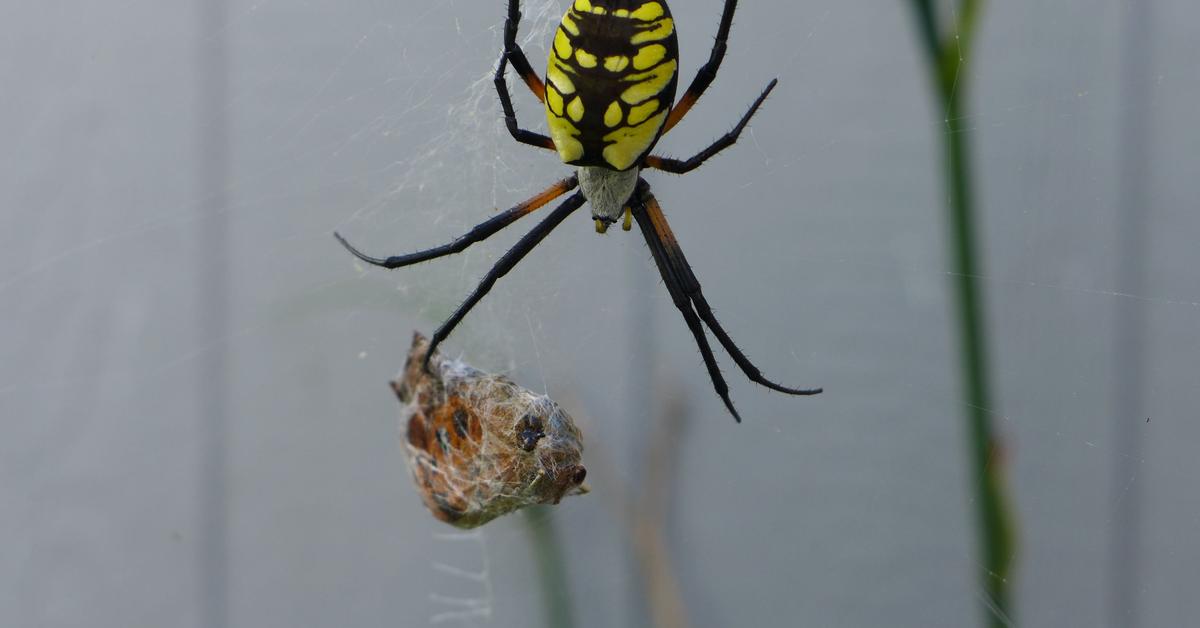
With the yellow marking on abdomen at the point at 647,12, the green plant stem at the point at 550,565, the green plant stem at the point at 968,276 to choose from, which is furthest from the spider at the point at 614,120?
the green plant stem at the point at 550,565

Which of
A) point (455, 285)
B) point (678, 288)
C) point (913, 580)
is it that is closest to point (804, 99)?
point (678, 288)

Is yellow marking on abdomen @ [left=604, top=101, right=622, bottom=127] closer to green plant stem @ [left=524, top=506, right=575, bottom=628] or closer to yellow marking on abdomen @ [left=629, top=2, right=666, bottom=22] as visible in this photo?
yellow marking on abdomen @ [left=629, top=2, right=666, bottom=22]

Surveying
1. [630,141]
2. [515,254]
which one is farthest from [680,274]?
[630,141]

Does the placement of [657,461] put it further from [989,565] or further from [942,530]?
[989,565]

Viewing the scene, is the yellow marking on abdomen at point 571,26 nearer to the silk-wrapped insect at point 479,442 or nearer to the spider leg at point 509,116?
the spider leg at point 509,116

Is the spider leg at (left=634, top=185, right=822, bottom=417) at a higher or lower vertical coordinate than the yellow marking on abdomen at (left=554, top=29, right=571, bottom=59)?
lower

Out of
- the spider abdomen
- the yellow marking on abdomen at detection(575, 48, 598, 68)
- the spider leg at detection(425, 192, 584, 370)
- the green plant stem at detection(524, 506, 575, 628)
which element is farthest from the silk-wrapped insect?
the yellow marking on abdomen at detection(575, 48, 598, 68)

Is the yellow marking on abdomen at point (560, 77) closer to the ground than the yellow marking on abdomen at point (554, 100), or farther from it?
farther from it
